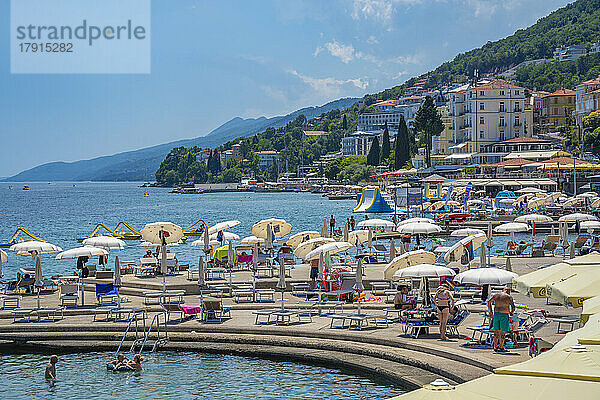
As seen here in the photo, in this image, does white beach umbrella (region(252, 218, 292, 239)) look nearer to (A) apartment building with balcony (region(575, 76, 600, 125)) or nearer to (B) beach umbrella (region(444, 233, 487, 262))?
(B) beach umbrella (region(444, 233, 487, 262))

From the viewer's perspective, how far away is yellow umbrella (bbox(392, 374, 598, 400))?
6.00 m

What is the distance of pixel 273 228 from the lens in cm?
3103

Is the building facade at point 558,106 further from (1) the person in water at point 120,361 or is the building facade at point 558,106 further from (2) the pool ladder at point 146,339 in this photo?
(1) the person in water at point 120,361

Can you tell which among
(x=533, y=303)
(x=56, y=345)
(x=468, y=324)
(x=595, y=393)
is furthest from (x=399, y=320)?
(x=595, y=393)

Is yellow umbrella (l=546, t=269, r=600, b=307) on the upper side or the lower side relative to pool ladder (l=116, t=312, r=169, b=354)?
upper

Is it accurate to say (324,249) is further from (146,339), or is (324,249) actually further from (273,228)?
(273,228)

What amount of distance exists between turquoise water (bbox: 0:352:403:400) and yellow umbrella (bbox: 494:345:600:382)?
6.25m

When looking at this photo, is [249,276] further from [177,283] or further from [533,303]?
[533,303]

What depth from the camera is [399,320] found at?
17281 millimetres

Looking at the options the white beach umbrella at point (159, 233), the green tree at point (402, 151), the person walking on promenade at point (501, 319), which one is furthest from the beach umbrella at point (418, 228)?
the green tree at point (402, 151)

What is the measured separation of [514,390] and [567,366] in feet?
2.48

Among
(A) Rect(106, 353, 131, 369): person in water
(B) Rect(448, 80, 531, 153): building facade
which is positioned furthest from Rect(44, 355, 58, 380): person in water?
(B) Rect(448, 80, 531, 153): building facade

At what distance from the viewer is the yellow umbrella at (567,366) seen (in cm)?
641

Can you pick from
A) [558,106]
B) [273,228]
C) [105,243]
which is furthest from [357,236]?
[558,106]
